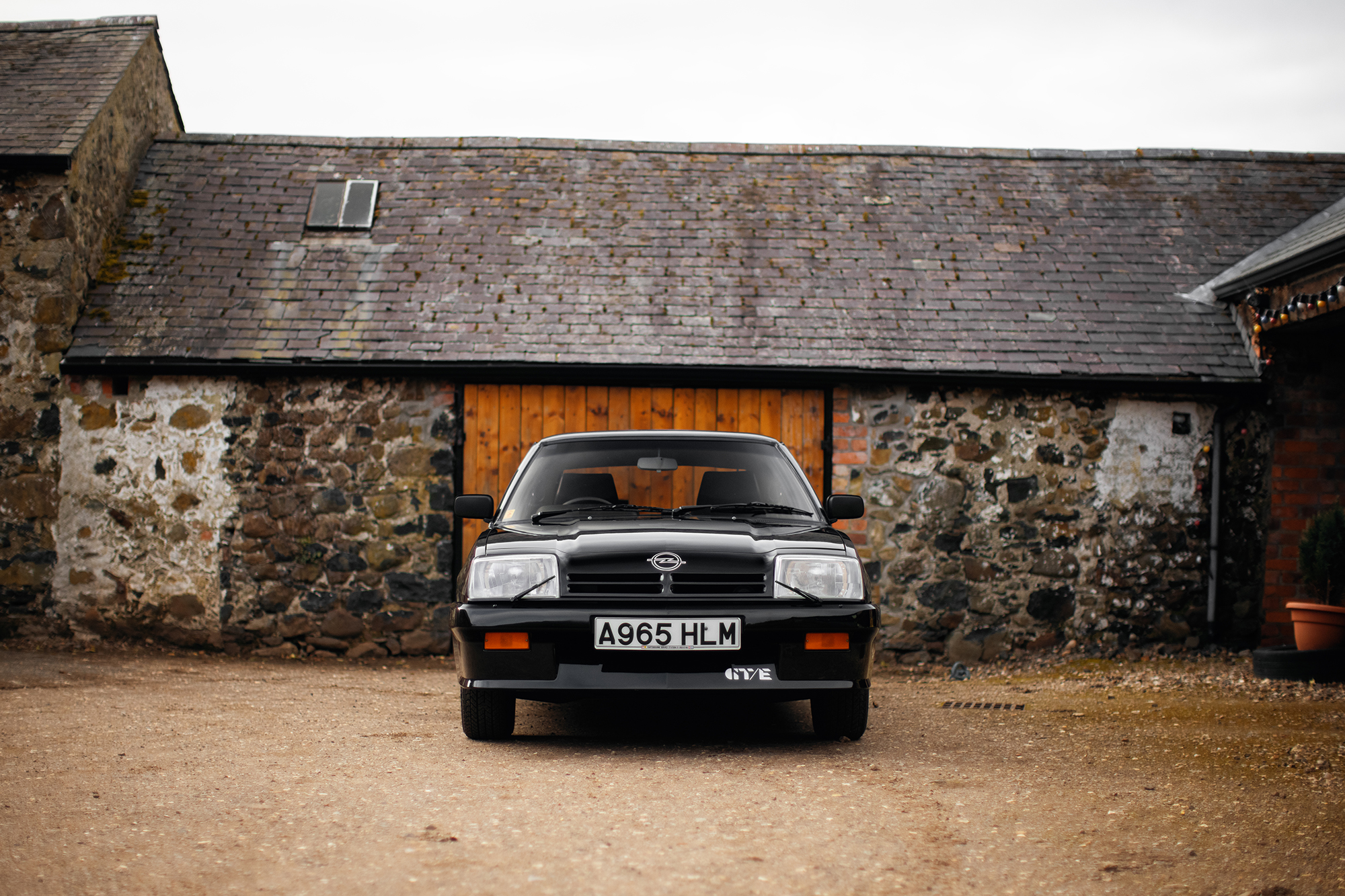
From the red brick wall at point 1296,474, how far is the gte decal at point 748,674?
6307 millimetres

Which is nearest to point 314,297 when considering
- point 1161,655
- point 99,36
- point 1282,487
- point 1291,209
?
point 99,36

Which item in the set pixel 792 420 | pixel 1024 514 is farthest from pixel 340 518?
pixel 1024 514

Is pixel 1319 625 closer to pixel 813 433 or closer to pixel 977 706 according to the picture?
pixel 977 706

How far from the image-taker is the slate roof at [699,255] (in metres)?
8.45

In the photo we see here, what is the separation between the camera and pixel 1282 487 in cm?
840

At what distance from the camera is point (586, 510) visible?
16.1 feet

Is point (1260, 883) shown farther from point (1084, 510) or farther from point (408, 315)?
point (408, 315)

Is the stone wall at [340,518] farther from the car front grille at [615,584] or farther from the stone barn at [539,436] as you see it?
the car front grille at [615,584]

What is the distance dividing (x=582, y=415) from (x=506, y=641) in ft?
14.9

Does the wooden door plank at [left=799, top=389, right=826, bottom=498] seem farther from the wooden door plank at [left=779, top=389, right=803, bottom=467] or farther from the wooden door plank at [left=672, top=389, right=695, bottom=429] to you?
the wooden door plank at [left=672, top=389, right=695, bottom=429]

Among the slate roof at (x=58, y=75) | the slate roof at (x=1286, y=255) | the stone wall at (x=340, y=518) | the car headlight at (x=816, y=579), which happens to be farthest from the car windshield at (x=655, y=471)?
the slate roof at (x=58, y=75)

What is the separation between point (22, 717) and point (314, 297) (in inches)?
180

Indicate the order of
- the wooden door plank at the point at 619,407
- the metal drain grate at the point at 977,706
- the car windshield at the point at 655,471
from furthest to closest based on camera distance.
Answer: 1. the wooden door plank at the point at 619,407
2. the metal drain grate at the point at 977,706
3. the car windshield at the point at 655,471

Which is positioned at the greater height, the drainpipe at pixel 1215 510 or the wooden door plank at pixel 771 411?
the wooden door plank at pixel 771 411
